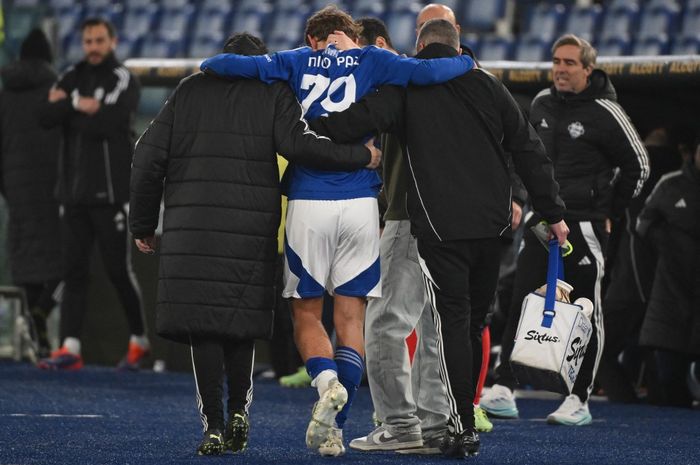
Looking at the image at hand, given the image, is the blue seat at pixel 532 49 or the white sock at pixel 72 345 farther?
the blue seat at pixel 532 49

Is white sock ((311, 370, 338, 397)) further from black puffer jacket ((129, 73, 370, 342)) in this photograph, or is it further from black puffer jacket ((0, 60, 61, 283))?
black puffer jacket ((0, 60, 61, 283))

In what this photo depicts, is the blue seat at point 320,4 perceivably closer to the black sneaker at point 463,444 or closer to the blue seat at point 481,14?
the blue seat at point 481,14

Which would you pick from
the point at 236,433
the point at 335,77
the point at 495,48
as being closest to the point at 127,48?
the point at 495,48

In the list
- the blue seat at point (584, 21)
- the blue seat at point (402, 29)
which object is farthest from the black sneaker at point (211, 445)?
the blue seat at point (402, 29)

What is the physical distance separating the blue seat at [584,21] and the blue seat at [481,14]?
0.80 metres

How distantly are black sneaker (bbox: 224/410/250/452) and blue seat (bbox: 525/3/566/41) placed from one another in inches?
348

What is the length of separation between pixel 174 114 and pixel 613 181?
2.57 metres

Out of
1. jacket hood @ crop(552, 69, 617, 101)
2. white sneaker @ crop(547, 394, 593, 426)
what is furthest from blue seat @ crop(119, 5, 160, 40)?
white sneaker @ crop(547, 394, 593, 426)

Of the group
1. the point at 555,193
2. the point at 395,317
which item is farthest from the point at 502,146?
the point at 395,317

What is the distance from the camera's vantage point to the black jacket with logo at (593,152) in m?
6.58

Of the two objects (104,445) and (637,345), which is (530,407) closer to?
(637,345)

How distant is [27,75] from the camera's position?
32.4ft

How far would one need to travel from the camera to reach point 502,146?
5.11m

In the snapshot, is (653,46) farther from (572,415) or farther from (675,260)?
(572,415)
